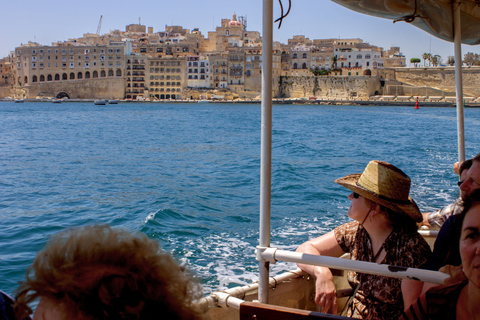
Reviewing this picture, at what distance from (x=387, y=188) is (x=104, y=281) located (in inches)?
49.8

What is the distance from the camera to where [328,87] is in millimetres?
59219

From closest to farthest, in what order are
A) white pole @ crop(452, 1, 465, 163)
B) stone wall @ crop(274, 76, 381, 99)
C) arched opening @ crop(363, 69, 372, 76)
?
white pole @ crop(452, 1, 465, 163) < stone wall @ crop(274, 76, 381, 99) < arched opening @ crop(363, 69, 372, 76)

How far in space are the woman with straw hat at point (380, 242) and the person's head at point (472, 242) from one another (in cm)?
48

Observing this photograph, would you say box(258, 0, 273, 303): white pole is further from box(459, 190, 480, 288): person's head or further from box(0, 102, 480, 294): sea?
box(459, 190, 480, 288): person's head

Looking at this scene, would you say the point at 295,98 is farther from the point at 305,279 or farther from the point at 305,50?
the point at 305,279

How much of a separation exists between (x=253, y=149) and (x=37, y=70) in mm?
58996

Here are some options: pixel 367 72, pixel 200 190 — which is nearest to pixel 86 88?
pixel 367 72

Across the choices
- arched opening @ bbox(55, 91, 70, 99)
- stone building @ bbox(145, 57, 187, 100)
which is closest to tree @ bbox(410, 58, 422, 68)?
stone building @ bbox(145, 57, 187, 100)

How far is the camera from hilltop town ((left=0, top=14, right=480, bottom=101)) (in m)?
56.9

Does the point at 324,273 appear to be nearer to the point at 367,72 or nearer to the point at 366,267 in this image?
the point at 366,267

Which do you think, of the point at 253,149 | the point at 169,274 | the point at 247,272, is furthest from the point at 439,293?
the point at 253,149

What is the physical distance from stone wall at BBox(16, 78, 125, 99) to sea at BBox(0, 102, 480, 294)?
148 ft

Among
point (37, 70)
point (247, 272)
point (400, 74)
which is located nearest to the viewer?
point (247, 272)

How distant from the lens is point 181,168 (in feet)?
42.1
